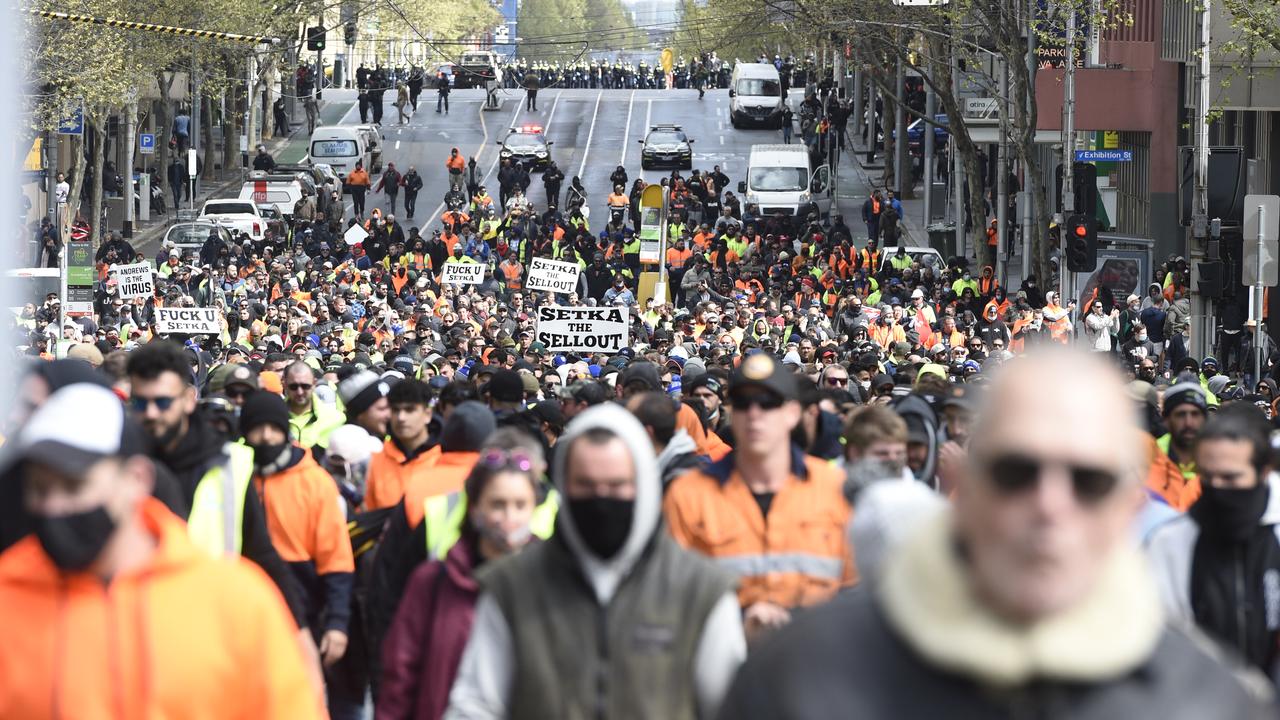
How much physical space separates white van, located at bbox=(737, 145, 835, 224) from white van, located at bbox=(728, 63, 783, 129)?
55.4 ft

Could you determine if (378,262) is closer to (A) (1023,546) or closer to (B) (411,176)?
(B) (411,176)

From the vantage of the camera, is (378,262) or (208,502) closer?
(208,502)

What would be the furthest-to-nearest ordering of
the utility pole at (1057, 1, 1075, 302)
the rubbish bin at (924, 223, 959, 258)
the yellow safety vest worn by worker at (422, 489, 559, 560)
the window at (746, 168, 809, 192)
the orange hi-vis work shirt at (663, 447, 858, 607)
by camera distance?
the window at (746, 168, 809, 192), the rubbish bin at (924, 223, 959, 258), the utility pole at (1057, 1, 1075, 302), the yellow safety vest worn by worker at (422, 489, 559, 560), the orange hi-vis work shirt at (663, 447, 858, 607)

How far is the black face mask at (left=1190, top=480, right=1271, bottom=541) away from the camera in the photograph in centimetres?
637

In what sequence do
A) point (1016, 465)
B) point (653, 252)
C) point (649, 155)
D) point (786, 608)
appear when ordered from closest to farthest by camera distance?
point (1016, 465) → point (786, 608) → point (653, 252) → point (649, 155)

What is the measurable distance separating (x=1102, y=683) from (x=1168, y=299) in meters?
31.0

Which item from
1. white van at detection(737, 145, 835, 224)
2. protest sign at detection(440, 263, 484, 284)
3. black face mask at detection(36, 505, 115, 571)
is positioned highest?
white van at detection(737, 145, 835, 224)

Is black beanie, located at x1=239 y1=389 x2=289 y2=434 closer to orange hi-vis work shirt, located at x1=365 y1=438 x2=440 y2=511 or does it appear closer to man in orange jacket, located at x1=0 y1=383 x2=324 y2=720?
orange hi-vis work shirt, located at x1=365 y1=438 x2=440 y2=511

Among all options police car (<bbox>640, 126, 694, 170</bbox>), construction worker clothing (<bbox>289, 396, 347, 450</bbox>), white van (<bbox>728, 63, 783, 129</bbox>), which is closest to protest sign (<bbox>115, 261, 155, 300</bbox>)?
construction worker clothing (<bbox>289, 396, 347, 450</bbox>)

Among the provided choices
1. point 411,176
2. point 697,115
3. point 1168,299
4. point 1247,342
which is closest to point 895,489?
point 1247,342

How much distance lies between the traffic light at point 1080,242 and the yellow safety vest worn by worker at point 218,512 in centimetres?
2363

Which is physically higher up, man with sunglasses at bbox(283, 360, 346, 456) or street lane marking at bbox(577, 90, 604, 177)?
street lane marking at bbox(577, 90, 604, 177)

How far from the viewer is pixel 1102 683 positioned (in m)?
2.58

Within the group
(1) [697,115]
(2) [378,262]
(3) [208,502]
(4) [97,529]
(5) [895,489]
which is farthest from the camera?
(1) [697,115]
